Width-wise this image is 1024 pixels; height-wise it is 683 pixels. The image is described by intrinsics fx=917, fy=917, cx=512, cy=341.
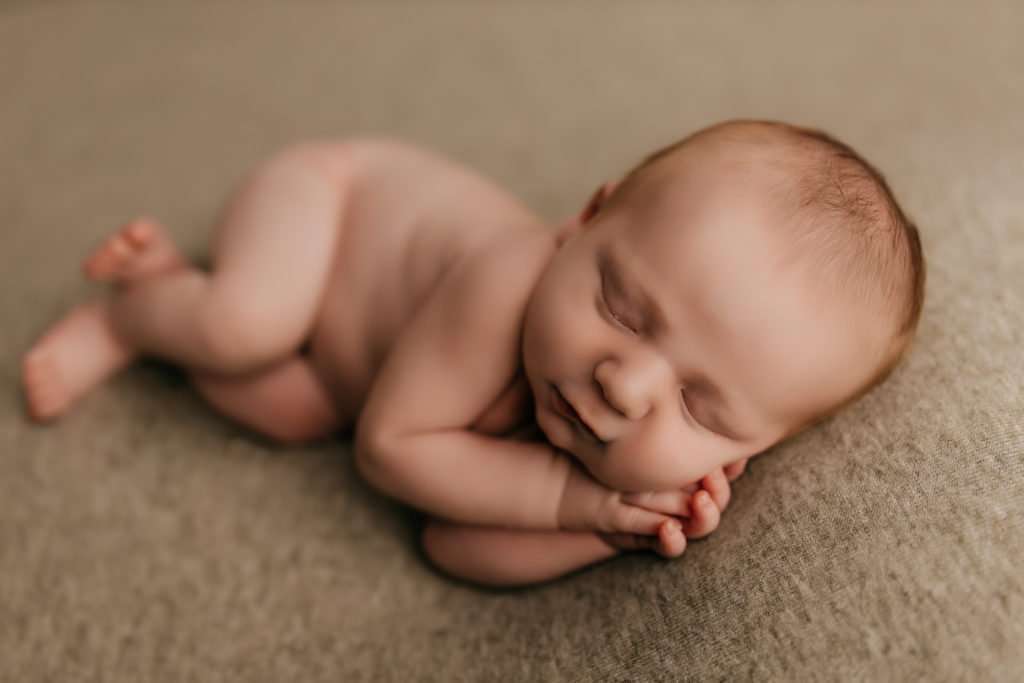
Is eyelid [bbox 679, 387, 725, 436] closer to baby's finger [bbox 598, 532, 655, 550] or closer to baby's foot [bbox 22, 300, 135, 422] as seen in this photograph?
baby's finger [bbox 598, 532, 655, 550]

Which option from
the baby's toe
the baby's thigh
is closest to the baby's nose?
the baby's thigh

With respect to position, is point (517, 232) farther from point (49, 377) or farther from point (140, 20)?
point (140, 20)

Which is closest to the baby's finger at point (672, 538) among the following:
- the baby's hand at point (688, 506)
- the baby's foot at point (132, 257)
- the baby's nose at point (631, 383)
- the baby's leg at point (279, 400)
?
the baby's hand at point (688, 506)

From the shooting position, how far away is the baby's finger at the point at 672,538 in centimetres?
73

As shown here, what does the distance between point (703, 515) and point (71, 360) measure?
0.74 meters

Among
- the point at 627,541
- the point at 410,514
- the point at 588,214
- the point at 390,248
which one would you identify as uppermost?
the point at 588,214

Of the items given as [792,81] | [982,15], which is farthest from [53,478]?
[982,15]

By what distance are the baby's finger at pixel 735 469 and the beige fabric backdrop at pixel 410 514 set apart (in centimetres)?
2

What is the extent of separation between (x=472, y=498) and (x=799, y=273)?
348 mm

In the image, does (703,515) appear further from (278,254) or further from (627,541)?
(278,254)

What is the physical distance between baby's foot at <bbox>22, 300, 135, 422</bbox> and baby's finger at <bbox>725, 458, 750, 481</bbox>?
709 millimetres

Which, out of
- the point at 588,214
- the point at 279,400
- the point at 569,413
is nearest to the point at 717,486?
the point at 569,413

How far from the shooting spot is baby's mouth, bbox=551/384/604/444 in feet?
2.39

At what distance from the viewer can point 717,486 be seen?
2.43 ft
